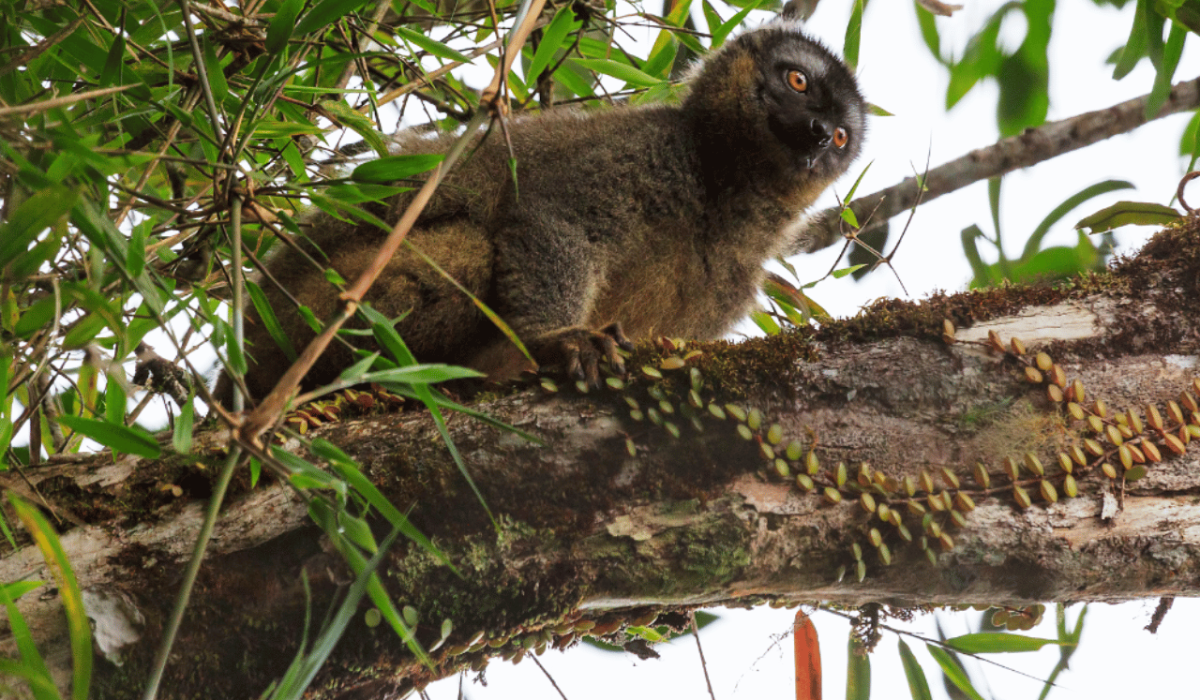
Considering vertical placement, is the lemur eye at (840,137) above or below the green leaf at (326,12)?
above

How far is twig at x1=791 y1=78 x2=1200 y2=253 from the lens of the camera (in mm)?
3301

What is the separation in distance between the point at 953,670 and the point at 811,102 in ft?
6.77

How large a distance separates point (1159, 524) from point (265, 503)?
6.60 ft

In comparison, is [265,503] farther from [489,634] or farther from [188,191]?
[188,191]

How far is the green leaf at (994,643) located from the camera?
89.3 inches

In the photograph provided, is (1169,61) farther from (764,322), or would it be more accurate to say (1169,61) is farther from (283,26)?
(283,26)

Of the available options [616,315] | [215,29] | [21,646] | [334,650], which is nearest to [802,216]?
[616,315]

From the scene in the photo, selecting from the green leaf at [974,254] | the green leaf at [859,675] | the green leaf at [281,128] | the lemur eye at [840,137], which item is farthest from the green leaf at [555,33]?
the green leaf at [859,675]

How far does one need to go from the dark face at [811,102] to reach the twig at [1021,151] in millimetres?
326

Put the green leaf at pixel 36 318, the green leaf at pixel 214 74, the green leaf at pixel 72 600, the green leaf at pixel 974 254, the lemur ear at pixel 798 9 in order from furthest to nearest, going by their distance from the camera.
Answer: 1. the lemur ear at pixel 798 9
2. the green leaf at pixel 974 254
3. the green leaf at pixel 214 74
4. the green leaf at pixel 36 318
5. the green leaf at pixel 72 600

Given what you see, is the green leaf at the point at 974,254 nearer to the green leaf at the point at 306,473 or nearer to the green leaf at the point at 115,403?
the green leaf at the point at 306,473

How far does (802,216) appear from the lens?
11.2 ft

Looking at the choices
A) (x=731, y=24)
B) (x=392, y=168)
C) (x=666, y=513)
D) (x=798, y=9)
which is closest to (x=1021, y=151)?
(x=798, y=9)

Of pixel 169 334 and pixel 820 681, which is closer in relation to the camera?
pixel 169 334
